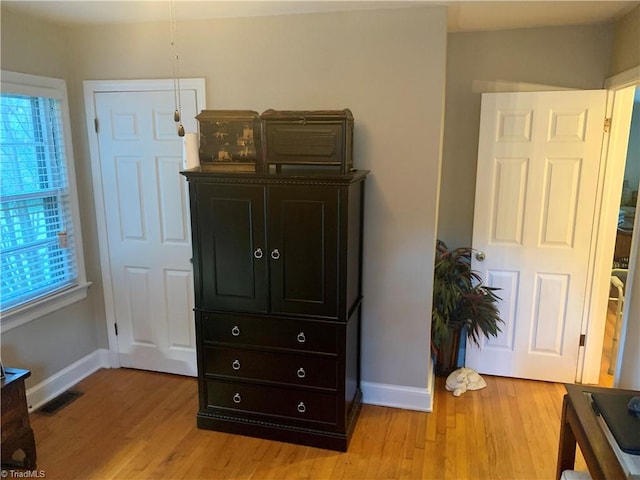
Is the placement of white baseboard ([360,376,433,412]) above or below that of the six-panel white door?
below

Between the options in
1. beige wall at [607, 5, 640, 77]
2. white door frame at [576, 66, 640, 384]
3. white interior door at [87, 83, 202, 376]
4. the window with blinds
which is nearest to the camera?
beige wall at [607, 5, 640, 77]

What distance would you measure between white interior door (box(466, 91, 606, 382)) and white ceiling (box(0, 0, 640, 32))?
1.43 ft

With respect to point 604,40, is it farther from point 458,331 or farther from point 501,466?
point 501,466

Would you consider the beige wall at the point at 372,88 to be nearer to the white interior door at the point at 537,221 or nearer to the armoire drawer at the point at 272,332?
the armoire drawer at the point at 272,332

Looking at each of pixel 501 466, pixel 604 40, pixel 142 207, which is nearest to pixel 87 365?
pixel 142 207

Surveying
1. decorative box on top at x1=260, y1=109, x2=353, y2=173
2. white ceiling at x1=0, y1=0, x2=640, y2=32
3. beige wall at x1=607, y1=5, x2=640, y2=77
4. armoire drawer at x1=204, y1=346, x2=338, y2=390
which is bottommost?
armoire drawer at x1=204, y1=346, x2=338, y2=390

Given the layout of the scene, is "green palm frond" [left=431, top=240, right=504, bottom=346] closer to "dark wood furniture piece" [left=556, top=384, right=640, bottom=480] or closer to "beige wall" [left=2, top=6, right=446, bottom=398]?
"beige wall" [left=2, top=6, right=446, bottom=398]

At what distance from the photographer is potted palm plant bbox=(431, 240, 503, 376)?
305 centimetres

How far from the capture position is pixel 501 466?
2.41 m

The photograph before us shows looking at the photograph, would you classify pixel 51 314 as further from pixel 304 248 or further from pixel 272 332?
pixel 304 248

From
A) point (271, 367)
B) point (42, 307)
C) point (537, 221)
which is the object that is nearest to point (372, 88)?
point (537, 221)

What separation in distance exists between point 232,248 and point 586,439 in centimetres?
176

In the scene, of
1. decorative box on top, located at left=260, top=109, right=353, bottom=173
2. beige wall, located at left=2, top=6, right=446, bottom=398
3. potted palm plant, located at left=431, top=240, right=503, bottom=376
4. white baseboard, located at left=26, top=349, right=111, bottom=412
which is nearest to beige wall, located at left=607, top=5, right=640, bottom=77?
beige wall, located at left=2, top=6, right=446, bottom=398

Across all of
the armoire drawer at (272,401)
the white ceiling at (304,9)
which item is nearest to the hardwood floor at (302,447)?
the armoire drawer at (272,401)
